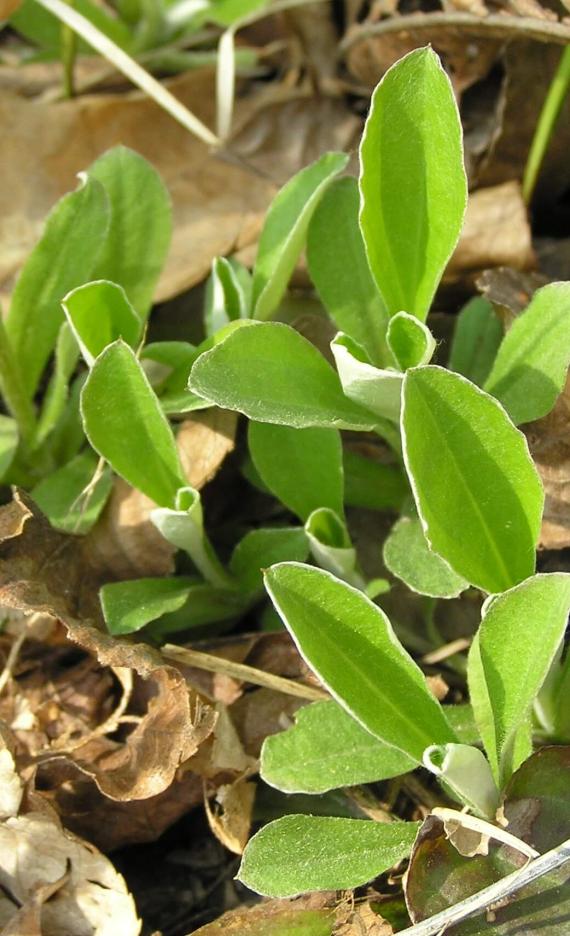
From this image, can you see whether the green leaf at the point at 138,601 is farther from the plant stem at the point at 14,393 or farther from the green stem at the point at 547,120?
the green stem at the point at 547,120

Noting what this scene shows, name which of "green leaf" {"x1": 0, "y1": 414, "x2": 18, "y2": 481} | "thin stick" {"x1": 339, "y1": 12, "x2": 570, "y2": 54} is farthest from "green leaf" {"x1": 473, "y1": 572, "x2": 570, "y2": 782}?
"thin stick" {"x1": 339, "y1": 12, "x2": 570, "y2": 54}

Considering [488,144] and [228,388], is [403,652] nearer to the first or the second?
[228,388]

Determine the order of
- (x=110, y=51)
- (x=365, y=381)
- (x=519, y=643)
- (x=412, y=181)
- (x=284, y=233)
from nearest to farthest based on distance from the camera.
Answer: (x=519, y=643)
(x=365, y=381)
(x=412, y=181)
(x=284, y=233)
(x=110, y=51)

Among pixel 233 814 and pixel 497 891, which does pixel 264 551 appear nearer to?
pixel 233 814

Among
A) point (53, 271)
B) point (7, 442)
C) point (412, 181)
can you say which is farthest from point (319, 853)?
point (53, 271)

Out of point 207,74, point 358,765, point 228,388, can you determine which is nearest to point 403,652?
point 358,765

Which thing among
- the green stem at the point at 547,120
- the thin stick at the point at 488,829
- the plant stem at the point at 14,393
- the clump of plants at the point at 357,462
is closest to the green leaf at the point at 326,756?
the clump of plants at the point at 357,462

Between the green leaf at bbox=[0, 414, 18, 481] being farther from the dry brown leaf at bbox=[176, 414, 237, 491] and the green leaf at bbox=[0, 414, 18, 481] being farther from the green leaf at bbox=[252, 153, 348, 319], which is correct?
the green leaf at bbox=[252, 153, 348, 319]
